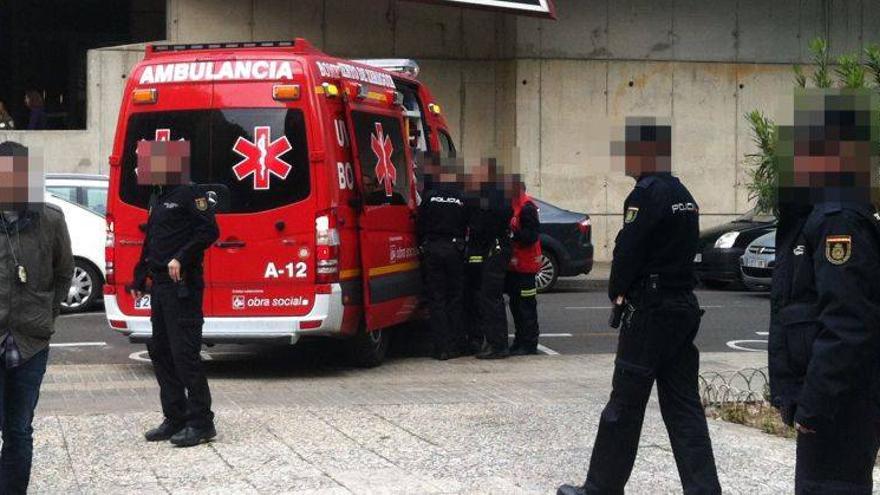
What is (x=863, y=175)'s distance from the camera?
172 inches

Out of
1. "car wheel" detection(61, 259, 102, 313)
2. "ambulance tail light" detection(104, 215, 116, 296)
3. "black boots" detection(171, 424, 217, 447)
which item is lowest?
"black boots" detection(171, 424, 217, 447)

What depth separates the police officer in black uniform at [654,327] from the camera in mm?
5758

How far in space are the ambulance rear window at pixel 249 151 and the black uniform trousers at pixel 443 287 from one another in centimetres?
197

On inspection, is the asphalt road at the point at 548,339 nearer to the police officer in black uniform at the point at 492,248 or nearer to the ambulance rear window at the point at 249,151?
the police officer in black uniform at the point at 492,248

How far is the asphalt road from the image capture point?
1195cm

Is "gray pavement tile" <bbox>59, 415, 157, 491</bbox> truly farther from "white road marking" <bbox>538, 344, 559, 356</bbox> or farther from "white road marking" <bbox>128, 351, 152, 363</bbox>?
"white road marking" <bbox>538, 344, 559, 356</bbox>

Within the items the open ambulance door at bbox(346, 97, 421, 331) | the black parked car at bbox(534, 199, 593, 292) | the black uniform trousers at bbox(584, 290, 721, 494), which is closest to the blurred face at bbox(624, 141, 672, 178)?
the black uniform trousers at bbox(584, 290, 721, 494)

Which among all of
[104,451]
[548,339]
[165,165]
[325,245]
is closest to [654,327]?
[165,165]

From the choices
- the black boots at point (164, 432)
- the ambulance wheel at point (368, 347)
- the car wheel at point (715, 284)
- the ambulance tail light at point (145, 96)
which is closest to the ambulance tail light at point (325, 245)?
the ambulance wheel at point (368, 347)

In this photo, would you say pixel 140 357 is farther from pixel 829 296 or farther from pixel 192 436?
pixel 829 296

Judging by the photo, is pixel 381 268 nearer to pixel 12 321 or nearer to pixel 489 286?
pixel 489 286

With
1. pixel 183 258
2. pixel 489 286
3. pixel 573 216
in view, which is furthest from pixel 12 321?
pixel 573 216

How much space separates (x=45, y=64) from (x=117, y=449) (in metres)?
17.7

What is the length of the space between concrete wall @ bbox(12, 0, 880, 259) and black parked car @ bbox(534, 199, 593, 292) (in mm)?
3947
